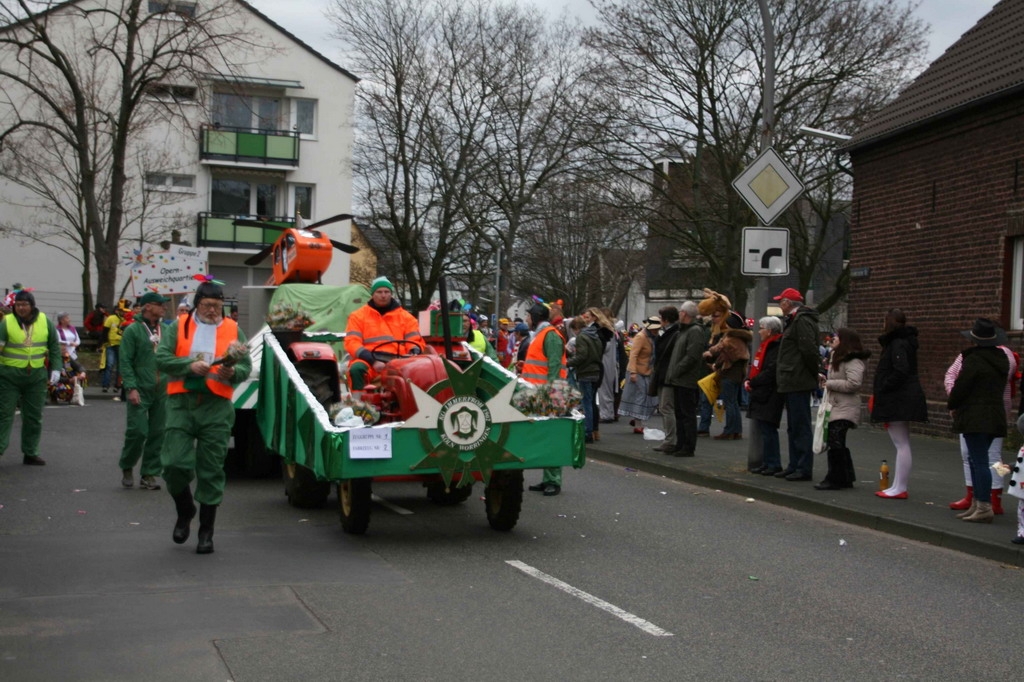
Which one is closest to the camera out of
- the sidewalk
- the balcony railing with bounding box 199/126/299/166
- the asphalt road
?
the asphalt road

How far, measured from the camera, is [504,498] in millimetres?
9516

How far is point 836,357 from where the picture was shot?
11969mm

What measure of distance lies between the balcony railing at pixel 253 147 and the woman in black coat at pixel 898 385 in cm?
3830

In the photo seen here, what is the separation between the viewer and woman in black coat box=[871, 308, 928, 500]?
1122 centimetres

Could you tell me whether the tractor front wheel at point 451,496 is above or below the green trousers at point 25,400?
Result: below

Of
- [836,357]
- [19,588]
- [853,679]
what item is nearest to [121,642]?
[19,588]

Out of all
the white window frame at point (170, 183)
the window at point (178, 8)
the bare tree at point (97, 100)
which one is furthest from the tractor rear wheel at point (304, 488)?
the white window frame at point (170, 183)

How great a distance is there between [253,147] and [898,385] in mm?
38920

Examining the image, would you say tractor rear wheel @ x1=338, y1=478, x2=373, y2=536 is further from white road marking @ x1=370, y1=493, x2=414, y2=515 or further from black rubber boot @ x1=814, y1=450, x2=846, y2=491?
black rubber boot @ x1=814, y1=450, x2=846, y2=491

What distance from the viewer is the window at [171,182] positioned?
138 ft

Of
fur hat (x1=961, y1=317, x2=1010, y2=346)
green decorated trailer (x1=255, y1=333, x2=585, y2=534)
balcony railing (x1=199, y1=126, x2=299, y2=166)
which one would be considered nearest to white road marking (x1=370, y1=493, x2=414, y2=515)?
green decorated trailer (x1=255, y1=333, x2=585, y2=534)

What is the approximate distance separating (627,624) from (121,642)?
8.81 feet

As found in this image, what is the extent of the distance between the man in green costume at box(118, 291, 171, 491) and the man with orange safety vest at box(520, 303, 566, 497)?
11.8 ft

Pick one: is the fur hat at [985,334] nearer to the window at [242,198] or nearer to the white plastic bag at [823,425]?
the white plastic bag at [823,425]
